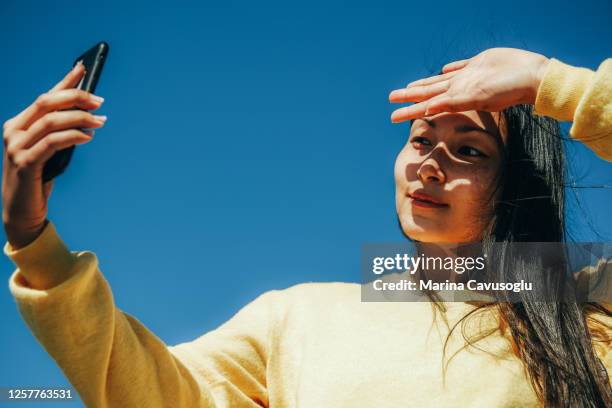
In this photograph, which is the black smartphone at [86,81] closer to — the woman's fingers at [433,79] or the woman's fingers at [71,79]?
the woman's fingers at [71,79]

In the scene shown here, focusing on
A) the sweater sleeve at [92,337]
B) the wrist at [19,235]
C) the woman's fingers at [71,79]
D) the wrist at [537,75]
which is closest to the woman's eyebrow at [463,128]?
the wrist at [537,75]

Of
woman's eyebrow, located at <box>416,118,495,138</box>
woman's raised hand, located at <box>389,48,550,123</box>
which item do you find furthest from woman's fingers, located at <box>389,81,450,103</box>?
woman's eyebrow, located at <box>416,118,495,138</box>

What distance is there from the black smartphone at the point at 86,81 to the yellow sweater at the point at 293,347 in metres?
0.18

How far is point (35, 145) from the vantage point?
1802 mm

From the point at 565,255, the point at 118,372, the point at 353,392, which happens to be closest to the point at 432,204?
the point at 565,255

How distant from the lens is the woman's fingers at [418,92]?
2904 millimetres

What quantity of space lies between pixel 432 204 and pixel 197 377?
1235 mm

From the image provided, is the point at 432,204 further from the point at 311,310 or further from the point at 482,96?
the point at 311,310

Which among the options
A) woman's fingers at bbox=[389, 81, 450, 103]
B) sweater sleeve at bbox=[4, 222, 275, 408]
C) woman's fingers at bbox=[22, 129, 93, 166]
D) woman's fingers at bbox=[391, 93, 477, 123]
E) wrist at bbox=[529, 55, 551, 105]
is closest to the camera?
woman's fingers at bbox=[22, 129, 93, 166]

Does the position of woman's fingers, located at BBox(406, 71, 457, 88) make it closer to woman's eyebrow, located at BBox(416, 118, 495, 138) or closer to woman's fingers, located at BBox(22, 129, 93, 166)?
woman's eyebrow, located at BBox(416, 118, 495, 138)

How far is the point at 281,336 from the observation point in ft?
9.67

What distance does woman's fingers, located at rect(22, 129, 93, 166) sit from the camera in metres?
1.79

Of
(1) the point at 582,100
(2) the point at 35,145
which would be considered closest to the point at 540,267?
(1) the point at 582,100

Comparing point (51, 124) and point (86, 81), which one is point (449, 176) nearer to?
point (86, 81)
